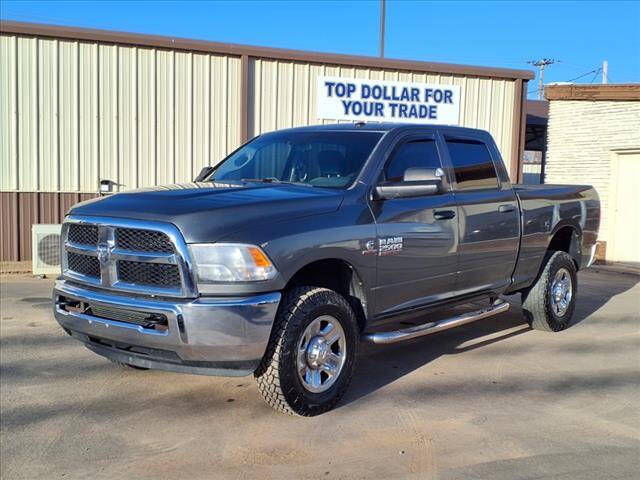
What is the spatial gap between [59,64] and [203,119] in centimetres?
262

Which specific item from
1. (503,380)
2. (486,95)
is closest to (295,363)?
(503,380)

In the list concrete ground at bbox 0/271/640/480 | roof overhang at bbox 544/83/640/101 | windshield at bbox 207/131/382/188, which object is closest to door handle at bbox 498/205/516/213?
concrete ground at bbox 0/271/640/480

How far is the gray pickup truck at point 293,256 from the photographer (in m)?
3.86

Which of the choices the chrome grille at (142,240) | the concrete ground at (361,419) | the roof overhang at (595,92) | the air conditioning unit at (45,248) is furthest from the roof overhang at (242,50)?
the chrome grille at (142,240)

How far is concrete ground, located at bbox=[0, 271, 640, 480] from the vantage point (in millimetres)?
3699

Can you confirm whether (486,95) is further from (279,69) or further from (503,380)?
(503,380)

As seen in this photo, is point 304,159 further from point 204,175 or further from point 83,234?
point 83,234

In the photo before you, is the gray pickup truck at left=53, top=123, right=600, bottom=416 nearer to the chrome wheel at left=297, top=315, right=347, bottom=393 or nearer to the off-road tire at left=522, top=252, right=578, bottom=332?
the chrome wheel at left=297, top=315, right=347, bottom=393

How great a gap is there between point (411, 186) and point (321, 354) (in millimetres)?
1406

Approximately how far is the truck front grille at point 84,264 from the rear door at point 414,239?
6.30ft

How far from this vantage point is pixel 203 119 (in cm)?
1203

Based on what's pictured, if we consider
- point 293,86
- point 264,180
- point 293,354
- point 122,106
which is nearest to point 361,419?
point 293,354

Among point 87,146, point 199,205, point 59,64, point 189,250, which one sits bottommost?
point 189,250

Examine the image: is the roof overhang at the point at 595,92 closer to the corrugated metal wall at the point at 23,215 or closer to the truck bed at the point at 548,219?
the truck bed at the point at 548,219
